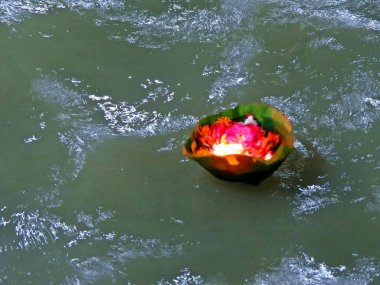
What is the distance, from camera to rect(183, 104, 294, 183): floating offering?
1.49 meters

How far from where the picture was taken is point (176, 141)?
66.1 inches

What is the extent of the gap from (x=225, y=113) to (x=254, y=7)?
1.81 feet

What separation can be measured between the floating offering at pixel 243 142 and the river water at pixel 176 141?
78 mm

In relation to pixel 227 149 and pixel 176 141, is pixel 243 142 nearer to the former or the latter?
pixel 227 149

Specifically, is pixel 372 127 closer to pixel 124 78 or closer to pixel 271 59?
pixel 271 59

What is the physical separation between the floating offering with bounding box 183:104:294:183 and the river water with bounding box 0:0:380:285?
0.08 meters

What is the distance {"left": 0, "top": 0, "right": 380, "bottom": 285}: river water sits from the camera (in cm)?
147

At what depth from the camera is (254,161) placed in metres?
1.48

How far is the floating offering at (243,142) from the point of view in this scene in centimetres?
149

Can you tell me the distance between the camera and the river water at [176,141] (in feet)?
4.83

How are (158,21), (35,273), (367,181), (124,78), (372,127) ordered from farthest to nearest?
1. (158,21)
2. (124,78)
3. (372,127)
4. (367,181)
5. (35,273)

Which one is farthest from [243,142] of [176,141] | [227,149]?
[176,141]

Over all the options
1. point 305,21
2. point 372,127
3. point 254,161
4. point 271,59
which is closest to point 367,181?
point 372,127

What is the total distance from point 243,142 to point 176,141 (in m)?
0.22
